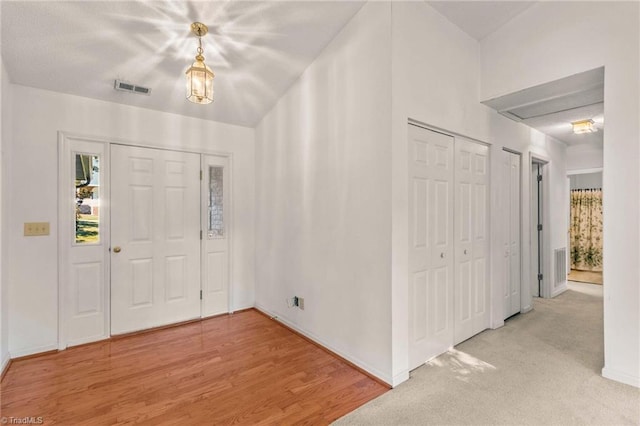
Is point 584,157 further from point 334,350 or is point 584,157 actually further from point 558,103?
point 334,350

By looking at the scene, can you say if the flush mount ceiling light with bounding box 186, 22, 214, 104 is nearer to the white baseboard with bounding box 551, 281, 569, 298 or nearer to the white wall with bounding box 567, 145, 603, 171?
the white baseboard with bounding box 551, 281, 569, 298

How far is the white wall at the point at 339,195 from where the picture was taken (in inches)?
95.7

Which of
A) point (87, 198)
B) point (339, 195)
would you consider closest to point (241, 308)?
point (87, 198)

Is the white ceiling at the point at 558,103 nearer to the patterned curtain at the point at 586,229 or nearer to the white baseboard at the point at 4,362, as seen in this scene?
the patterned curtain at the point at 586,229

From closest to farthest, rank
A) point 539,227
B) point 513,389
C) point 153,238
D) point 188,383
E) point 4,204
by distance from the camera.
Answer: point 513,389, point 188,383, point 4,204, point 153,238, point 539,227

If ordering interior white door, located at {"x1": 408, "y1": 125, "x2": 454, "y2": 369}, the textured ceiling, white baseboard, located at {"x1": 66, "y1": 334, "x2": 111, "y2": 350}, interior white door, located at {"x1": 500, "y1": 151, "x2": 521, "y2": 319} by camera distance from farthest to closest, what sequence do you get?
1. interior white door, located at {"x1": 500, "y1": 151, "x2": 521, "y2": 319}
2. white baseboard, located at {"x1": 66, "y1": 334, "x2": 111, "y2": 350}
3. interior white door, located at {"x1": 408, "y1": 125, "x2": 454, "y2": 369}
4. the textured ceiling

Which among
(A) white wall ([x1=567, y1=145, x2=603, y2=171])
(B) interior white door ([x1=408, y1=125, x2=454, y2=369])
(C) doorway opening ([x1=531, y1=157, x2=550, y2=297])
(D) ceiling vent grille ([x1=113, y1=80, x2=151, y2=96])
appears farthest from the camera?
(A) white wall ([x1=567, y1=145, x2=603, y2=171])

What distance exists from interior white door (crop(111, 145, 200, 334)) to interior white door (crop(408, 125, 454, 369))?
268cm

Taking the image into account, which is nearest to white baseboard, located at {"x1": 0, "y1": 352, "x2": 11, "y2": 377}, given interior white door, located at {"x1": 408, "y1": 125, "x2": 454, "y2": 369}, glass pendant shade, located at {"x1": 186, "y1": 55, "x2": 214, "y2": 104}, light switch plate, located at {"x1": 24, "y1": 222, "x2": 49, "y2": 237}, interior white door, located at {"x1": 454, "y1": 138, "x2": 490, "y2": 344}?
light switch plate, located at {"x1": 24, "y1": 222, "x2": 49, "y2": 237}

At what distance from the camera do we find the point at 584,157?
5469 millimetres

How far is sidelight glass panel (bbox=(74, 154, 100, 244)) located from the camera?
3.15 metres

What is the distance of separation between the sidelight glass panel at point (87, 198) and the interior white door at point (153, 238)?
5.7 inches

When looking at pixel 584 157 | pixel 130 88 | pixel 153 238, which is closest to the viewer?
pixel 130 88

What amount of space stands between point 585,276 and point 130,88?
845 cm
